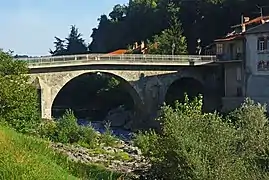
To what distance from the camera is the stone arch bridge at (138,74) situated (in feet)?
136

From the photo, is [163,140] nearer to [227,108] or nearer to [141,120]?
[227,108]

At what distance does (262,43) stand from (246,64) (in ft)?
7.79

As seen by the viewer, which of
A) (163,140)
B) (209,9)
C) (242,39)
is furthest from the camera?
(209,9)

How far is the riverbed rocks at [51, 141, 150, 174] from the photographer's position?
25.8 meters

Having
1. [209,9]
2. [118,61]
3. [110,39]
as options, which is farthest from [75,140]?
A: [110,39]

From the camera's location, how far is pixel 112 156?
100 feet

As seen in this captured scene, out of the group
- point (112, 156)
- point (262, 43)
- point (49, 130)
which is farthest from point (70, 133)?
point (262, 43)

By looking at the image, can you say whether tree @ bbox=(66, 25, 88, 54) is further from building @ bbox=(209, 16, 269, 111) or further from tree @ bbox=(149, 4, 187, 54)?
building @ bbox=(209, 16, 269, 111)

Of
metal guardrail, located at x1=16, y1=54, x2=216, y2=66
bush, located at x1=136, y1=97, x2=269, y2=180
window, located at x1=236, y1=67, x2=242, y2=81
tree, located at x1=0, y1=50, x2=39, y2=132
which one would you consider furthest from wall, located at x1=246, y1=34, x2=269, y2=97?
bush, located at x1=136, y1=97, x2=269, y2=180

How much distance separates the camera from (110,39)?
76.1 metres

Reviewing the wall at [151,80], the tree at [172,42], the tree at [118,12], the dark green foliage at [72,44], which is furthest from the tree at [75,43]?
the wall at [151,80]

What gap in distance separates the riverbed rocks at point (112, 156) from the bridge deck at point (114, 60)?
8.75m

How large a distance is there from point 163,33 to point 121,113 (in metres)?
8.96

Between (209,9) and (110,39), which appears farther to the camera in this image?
(110,39)
